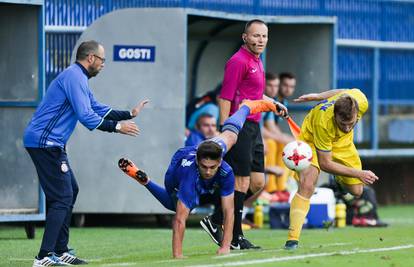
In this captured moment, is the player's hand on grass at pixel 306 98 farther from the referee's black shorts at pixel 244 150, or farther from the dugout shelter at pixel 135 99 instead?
the dugout shelter at pixel 135 99

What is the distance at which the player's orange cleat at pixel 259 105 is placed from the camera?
12.5 m

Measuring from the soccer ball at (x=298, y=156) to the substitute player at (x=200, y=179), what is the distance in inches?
21.3

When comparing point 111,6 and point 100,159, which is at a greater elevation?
point 111,6

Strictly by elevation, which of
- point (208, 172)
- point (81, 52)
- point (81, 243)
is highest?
point (81, 52)

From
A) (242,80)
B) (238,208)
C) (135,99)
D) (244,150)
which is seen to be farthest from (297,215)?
(135,99)

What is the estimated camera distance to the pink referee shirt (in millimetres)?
12750

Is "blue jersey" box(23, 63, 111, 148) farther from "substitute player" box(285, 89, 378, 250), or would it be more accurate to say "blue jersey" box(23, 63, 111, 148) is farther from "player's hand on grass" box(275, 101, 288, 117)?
"substitute player" box(285, 89, 378, 250)

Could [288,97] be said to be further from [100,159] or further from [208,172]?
[208,172]

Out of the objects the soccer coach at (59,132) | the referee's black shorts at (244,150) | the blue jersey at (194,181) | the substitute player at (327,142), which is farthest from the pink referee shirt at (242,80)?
the soccer coach at (59,132)

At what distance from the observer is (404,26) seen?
21.3 meters

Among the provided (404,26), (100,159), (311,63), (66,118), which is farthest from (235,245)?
(404,26)

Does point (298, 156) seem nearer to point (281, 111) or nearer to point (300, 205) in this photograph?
point (300, 205)

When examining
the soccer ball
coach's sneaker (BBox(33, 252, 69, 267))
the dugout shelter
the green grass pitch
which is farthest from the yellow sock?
the dugout shelter

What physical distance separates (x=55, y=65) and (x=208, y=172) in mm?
5611
